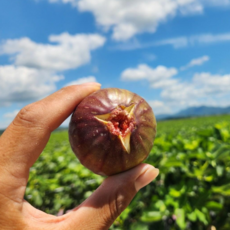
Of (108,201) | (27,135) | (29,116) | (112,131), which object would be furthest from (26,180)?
(112,131)

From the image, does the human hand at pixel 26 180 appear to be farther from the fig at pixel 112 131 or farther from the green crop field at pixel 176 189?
the green crop field at pixel 176 189

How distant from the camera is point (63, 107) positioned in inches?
87.9

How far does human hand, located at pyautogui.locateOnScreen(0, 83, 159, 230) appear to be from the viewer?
1.96 metres

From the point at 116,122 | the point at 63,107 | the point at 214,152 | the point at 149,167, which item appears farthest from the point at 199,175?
the point at 63,107

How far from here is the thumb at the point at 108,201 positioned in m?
2.02

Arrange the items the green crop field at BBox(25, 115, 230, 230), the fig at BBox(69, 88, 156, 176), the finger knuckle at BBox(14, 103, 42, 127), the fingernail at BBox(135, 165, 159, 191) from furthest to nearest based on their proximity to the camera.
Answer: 1. the green crop field at BBox(25, 115, 230, 230)
2. the fingernail at BBox(135, 165, 159, 191)
3. the finger knuckle at BBox(14, 103, 42, 127)
4. the fig at BBox(69, 88, 156, 176)

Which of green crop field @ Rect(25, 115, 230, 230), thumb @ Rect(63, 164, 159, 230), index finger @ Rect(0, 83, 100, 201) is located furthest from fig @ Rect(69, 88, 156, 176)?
green crop field @ Rect(25, 115, 230, 230)

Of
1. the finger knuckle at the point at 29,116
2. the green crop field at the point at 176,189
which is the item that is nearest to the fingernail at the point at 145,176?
the green crop field at the point at 176,189

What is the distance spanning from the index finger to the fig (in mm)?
206

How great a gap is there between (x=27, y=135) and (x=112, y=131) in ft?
2.34

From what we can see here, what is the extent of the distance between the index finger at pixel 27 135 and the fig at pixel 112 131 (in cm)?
21

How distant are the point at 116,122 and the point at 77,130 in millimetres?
328

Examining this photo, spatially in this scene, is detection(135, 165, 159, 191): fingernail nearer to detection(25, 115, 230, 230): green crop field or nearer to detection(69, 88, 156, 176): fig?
detection(69, 88, 156, 176): fig

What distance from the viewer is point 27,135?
2055mm
